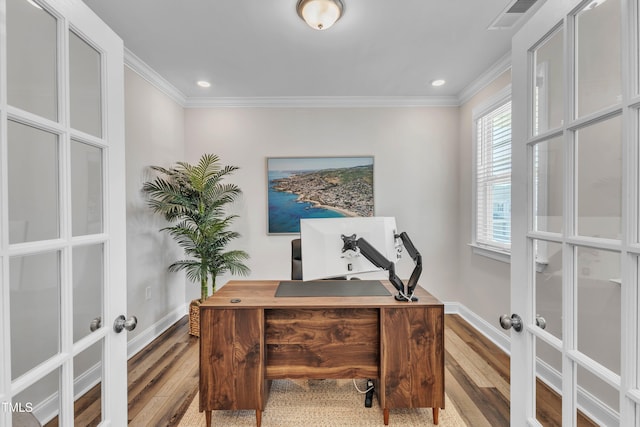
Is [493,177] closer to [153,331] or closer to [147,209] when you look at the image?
[147,209]

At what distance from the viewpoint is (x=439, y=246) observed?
11.6 ft

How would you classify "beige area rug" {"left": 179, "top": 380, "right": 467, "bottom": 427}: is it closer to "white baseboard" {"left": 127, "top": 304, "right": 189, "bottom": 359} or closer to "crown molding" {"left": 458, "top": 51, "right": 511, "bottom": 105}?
"white baseboard" {"left": 127, "top": 304, "right": 189, "bottom": 359}

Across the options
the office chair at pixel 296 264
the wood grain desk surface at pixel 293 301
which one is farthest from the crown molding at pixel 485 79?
the office chair at pixel 296 264

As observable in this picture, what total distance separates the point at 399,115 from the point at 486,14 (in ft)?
5.07

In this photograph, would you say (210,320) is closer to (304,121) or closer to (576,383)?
(576,383)

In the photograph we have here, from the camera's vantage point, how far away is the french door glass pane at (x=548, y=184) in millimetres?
882

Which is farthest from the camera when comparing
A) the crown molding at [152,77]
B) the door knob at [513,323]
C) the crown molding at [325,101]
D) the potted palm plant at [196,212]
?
the crown molding at [325,101]

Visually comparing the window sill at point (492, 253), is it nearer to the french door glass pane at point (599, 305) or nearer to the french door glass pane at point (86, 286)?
the french door glass pane at point (599, 305)

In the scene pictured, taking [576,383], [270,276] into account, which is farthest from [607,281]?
[270,276]

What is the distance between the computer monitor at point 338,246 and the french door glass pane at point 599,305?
90 centimetres

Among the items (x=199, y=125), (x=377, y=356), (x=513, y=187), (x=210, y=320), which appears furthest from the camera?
(x=199, y=125)

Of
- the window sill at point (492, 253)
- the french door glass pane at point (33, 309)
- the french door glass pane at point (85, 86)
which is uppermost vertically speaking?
the french door glass pane at point (85, 86)

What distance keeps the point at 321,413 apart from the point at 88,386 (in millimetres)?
1370

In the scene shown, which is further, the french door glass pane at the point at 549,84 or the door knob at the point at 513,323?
the door knob at the point at 513,323
